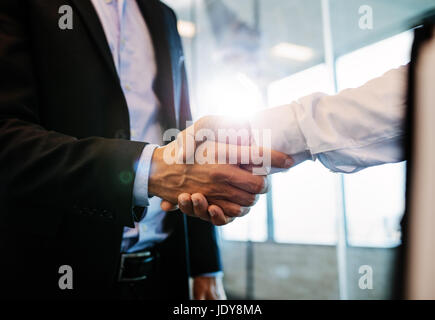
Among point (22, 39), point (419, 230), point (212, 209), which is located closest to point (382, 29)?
point (212, 209)

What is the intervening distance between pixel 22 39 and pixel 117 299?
706 mm

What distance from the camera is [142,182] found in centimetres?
76

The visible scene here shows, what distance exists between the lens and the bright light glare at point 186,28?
4492 millimetres

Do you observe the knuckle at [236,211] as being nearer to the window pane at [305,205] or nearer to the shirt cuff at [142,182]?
the shirt cuff at [142,182]

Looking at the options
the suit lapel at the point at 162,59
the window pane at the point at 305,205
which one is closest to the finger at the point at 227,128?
the suit lapel at the point at 162,59

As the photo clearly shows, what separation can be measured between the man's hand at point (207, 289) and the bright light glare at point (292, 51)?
2890mm

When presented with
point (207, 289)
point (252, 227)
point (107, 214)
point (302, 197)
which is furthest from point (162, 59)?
point (252, 227)

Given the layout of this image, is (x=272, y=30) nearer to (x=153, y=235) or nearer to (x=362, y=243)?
(x=362, y=243)

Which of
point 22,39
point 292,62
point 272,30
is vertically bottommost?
point 22,39

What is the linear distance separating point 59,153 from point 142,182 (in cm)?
19

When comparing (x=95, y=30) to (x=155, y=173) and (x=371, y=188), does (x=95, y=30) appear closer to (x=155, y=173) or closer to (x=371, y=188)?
(x=155, y=173)

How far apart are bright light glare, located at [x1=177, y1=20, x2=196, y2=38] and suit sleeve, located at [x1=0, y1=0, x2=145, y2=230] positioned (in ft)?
13.1

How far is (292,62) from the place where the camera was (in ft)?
12.2

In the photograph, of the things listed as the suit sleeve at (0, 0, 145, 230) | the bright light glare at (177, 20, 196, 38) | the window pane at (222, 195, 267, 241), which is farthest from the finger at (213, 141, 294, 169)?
the bright light glare at (177, 20, 196, 38)
